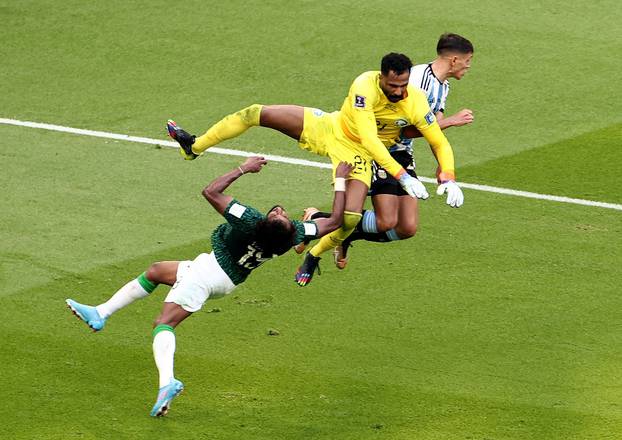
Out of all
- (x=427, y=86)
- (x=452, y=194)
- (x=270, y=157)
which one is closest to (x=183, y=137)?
(x=427, y=86)

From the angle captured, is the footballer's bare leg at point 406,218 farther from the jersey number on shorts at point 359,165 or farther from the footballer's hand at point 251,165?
the footballer's hand at point 251,165

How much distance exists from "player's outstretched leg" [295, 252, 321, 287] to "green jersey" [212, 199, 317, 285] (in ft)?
7.41

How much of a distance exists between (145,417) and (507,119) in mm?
9630

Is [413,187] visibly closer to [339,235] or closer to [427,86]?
[339,235]

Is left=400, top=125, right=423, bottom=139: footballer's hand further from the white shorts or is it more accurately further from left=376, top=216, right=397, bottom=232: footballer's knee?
the white shorts

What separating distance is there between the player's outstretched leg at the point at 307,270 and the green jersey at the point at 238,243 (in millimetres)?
2257

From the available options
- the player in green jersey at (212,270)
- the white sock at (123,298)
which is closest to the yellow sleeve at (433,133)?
the player in green jersey at (212,270)

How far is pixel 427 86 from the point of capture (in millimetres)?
14469

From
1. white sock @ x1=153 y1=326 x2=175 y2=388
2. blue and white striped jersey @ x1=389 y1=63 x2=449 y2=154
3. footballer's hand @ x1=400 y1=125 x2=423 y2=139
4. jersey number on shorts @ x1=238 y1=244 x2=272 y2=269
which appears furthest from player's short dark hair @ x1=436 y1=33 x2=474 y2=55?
white sock @ x1=153 y1=326 x2=175 y2=388

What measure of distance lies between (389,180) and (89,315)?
12.7 feet

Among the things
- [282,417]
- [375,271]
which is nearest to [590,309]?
[375,271]

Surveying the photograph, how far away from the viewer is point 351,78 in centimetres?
2109

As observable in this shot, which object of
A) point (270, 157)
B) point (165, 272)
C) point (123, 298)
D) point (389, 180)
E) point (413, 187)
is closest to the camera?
point (165, 272)

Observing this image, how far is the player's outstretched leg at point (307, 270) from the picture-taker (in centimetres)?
1439
